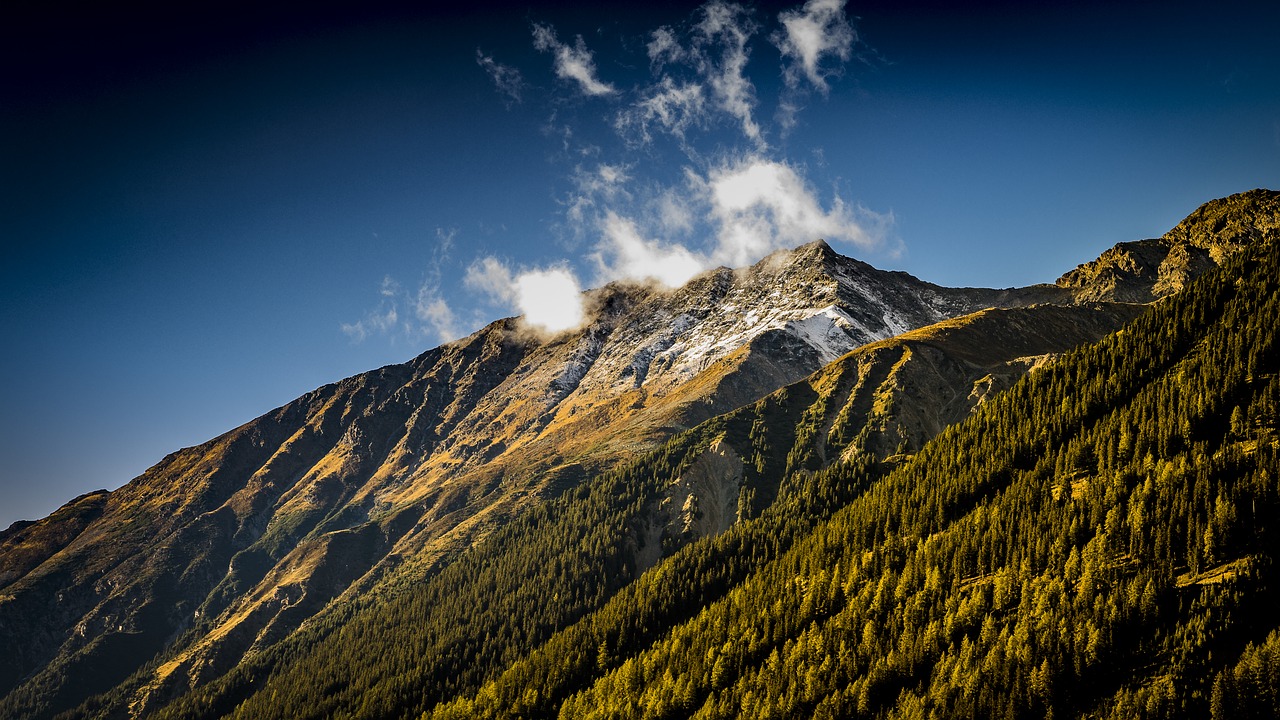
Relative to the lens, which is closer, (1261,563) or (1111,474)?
(1261,563)

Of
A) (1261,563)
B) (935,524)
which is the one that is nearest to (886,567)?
(935,524)

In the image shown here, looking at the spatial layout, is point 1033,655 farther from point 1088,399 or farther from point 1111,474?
point 1088,399

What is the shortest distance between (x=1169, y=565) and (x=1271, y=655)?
82.3 feet

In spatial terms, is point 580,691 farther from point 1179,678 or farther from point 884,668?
point 1179,678

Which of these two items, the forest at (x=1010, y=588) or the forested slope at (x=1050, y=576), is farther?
the forest at (x=1010, y=588)

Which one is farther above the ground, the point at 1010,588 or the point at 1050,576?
the point at 1010,588

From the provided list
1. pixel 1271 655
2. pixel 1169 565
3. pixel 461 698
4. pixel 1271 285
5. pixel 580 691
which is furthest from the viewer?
pixel 1271 285

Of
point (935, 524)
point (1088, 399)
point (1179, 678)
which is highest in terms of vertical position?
point (1088, 399)

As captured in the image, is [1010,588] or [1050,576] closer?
[1050,576]

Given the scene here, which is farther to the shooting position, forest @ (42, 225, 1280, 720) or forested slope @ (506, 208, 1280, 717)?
forest @ (42, 225, 1280, 720)

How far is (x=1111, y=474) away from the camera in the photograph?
145m

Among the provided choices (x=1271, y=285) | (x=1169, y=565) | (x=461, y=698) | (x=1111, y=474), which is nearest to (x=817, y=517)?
(x=1111, y=474)

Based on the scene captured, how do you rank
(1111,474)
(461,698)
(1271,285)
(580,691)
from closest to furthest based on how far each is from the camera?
(1111,474) < (580,691) < (461,698) < (1271,285)

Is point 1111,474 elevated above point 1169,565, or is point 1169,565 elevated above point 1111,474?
point 1111,474
